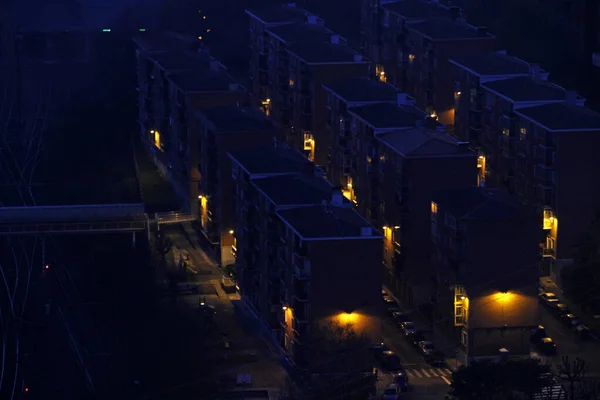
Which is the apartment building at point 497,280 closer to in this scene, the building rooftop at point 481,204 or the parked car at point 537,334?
the building rooftop at point 481,204

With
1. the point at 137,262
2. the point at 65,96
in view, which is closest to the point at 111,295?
the point at 137,262

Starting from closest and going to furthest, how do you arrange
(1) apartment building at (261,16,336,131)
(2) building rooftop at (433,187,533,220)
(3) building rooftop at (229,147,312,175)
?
(2) building rooftop at (433,187,533,220)
(3) building rooftop at (229,147,312,175)
(1) apartment building at (261,16,336,131)

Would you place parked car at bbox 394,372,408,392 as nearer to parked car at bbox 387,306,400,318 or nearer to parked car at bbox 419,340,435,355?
parked car at bbox 419,340,435,355

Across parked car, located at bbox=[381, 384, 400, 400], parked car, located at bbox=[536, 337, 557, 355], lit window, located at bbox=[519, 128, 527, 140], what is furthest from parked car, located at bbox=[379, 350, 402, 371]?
lit window, located at bbox=[519, 128, 527, 140]

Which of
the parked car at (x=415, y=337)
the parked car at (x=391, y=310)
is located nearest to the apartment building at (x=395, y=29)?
the parked car at (x=391, y=310)

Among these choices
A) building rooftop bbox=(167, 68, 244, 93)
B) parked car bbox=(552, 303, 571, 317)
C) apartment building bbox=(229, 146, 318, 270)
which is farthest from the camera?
building rooftop bbox=(167, 68, 244, 93)

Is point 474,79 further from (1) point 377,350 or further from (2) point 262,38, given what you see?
(1) point 377,350

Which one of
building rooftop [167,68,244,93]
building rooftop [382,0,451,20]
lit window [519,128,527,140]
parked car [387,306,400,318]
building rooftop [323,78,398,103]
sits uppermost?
lit window [519,128,527,140]
